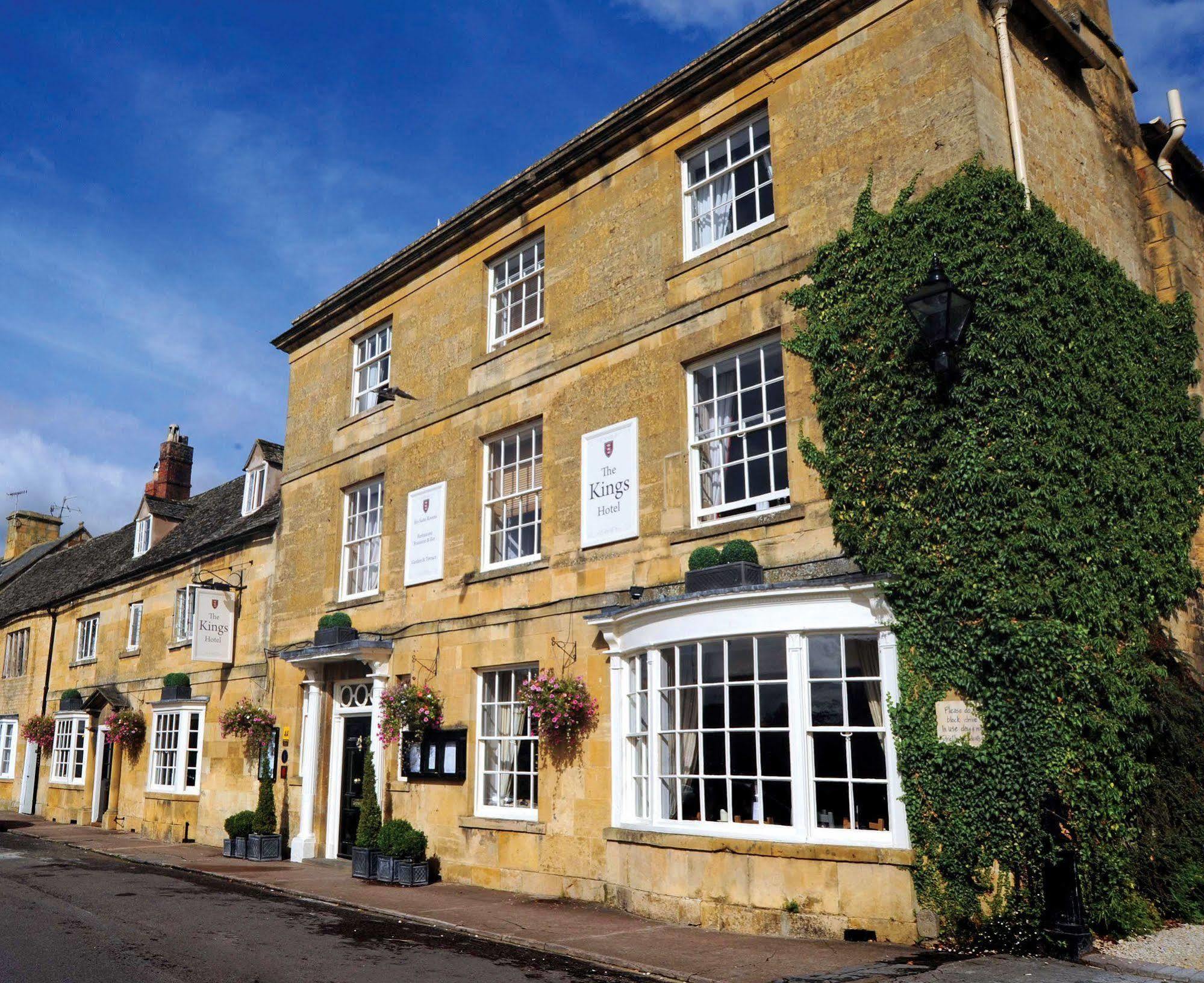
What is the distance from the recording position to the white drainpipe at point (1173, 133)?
12.6 meters

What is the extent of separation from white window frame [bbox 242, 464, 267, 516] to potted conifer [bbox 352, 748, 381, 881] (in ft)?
30.4

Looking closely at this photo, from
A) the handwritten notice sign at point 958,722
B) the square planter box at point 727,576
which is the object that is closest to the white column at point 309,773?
the square planter box at point 727,576

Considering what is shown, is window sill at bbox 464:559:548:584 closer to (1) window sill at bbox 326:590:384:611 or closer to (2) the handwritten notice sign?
(1) window sill at bbox 326:590:384:611

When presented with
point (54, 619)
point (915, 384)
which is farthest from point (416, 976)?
point (54, 619)

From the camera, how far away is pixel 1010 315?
9.16 metres

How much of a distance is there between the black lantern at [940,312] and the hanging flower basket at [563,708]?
5454mm

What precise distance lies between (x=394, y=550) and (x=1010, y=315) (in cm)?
967

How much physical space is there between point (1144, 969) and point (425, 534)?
34.1 feet

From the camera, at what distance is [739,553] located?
10.3 m

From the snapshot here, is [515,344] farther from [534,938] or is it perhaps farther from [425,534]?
[534,938]

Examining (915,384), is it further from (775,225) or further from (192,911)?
(192,911)

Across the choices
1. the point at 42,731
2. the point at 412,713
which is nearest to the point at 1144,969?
the point at 412,713

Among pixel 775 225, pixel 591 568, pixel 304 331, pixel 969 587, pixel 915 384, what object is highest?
pixel 304 331

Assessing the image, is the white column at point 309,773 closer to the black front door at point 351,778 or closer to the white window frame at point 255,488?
the black front door at point 351,778
